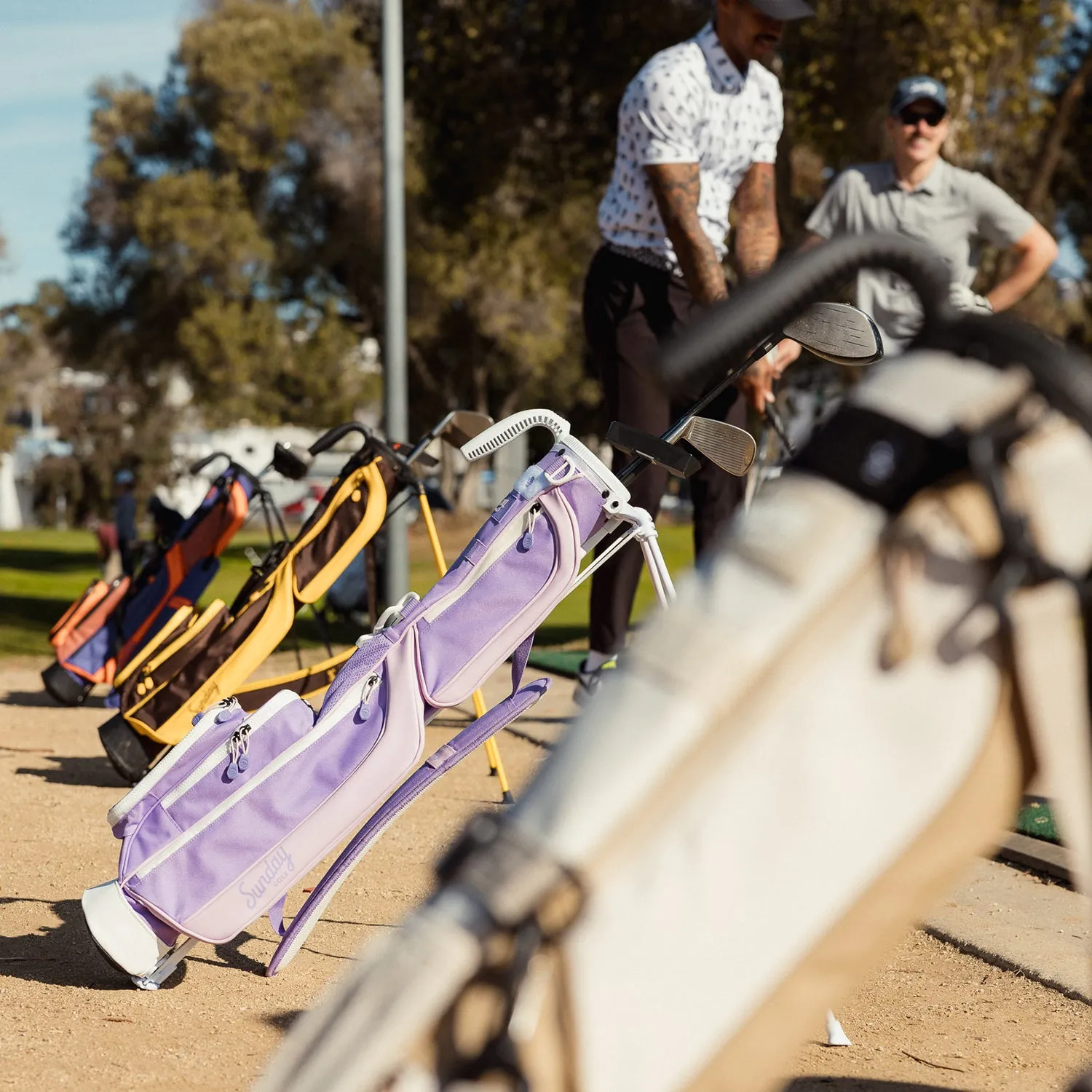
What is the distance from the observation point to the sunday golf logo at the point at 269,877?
315 cm

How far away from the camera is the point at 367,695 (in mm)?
3295

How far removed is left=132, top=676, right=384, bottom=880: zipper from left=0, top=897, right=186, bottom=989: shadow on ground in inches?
11.5

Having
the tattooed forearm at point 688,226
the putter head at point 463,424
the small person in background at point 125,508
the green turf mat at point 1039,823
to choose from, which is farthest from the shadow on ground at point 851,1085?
the small person in background at point 125,508

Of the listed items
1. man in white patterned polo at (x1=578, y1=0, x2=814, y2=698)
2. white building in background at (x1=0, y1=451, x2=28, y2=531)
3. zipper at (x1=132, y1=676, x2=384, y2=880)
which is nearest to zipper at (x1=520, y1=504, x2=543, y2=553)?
zipper at (x1=132, y1=676, x2=384, y2=880)

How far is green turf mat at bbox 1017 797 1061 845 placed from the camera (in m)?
4.36

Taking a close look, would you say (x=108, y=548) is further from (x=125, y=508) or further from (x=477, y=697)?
(x=477, y=697)

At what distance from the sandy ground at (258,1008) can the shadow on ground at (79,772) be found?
3.15 ft

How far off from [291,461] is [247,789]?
2.95m

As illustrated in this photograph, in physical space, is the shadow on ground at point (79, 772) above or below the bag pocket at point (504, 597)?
below

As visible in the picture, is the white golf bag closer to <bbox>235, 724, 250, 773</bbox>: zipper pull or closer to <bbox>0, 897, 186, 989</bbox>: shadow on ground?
<bbox>235, 724, 250, 773</bbox>: zipper pull

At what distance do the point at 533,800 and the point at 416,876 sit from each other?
2.97m

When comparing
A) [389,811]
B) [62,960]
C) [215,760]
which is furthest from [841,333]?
[62,960]

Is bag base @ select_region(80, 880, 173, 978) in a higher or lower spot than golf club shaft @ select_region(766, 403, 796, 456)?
lower

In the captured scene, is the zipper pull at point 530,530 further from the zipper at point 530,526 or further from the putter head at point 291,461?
the putter head at point 291,461
